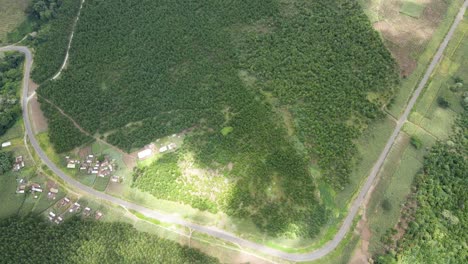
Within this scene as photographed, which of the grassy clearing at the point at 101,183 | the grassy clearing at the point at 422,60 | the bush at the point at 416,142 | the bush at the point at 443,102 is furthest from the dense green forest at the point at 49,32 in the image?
the bush at the point at 443,102

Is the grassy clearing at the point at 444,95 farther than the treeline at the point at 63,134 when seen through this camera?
Yes

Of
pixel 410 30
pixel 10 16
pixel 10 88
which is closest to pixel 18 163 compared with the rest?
pixel 10 88

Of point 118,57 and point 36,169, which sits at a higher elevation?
point 118,57

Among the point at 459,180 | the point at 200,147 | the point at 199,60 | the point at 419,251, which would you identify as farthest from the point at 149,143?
the point at 459,180

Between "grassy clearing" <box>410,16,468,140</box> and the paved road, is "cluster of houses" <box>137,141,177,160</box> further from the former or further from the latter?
"grassy clearing" <box>410,16,468,140</box>

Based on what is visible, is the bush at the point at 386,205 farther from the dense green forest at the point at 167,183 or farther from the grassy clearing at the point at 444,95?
the dense green forest at the point at 167,183

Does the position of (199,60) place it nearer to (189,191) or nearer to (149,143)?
(149,143)
